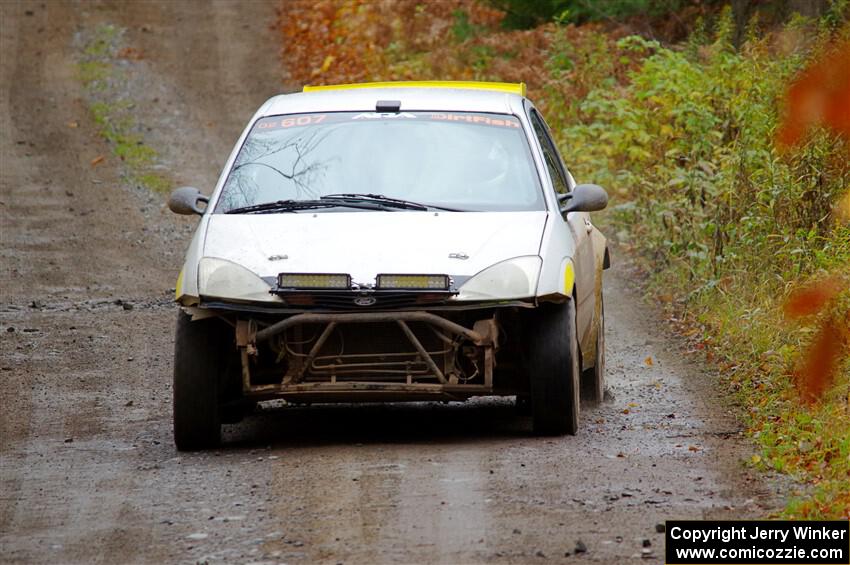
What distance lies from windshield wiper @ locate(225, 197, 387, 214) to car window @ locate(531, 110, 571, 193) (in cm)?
116

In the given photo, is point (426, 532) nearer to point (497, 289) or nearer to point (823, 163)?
point (497, 289)

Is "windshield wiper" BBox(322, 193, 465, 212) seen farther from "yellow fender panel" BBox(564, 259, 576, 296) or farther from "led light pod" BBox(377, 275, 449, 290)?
"led light pod" BBox(377, 275, 449, 290)

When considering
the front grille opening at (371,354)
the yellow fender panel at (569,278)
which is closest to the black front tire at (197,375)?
the front grille opening at (371,354)

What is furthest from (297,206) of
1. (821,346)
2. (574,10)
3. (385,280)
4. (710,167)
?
(574,10)

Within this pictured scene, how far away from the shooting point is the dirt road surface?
5875 millimetres

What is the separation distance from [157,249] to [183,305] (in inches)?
356

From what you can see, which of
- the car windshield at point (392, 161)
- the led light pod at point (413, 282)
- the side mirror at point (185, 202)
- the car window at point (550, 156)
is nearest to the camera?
the led light pod at point (413, 282)

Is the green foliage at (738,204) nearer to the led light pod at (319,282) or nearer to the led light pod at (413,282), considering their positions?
the led light pod at (413,282)

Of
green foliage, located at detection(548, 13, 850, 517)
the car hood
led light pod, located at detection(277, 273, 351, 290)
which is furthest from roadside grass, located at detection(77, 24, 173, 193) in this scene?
led light pod, located at detection(277, 273, 351, 290)

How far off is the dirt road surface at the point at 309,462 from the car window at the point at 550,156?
53.7 inches

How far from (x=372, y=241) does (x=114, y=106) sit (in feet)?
54.5

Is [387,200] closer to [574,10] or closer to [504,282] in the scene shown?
[504,282]

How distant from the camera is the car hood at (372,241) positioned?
24.3 feet

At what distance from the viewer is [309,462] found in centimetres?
729
